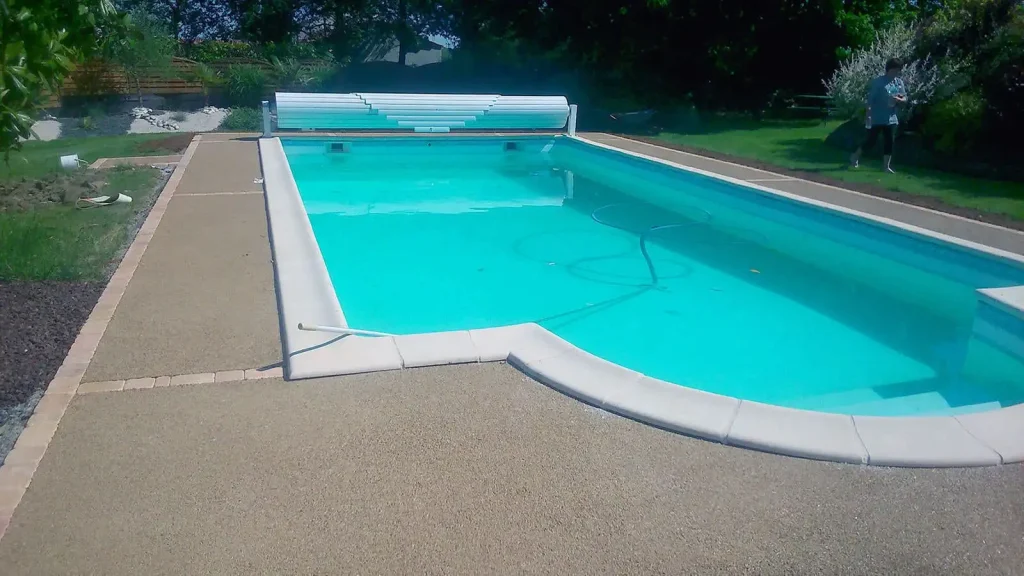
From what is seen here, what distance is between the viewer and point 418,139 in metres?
13.1

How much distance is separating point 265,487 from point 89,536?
0.55 m

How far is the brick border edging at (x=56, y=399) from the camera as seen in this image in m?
2.60

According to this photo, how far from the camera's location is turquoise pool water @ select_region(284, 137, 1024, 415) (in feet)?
16.0

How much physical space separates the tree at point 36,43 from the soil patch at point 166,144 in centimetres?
899

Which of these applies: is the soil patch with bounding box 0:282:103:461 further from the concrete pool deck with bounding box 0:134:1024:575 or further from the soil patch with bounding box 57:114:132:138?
the soil patch with bounding box 57:114:132:138

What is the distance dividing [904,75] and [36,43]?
11.8 meters

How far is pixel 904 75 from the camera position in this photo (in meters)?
11.2

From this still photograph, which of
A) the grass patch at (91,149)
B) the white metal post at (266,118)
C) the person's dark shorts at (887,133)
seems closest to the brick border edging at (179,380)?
the grass patch at (91,149)

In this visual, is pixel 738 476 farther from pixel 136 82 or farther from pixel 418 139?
pixel 136 82

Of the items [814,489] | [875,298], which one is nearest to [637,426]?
[814,489]

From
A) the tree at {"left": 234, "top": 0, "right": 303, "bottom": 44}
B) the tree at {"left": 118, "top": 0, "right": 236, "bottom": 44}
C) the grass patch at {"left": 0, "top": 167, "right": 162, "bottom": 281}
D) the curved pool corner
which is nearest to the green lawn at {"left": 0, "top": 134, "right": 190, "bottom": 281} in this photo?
the grass patch at {"left": 0, "top": 167, "right": 162, "bottom": 281}

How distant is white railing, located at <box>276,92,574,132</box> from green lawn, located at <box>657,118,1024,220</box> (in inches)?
Result: 107

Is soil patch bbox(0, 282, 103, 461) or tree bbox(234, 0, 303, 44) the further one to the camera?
tree bbox(234, 0, 303, 44)

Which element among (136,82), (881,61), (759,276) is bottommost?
(759,276)
